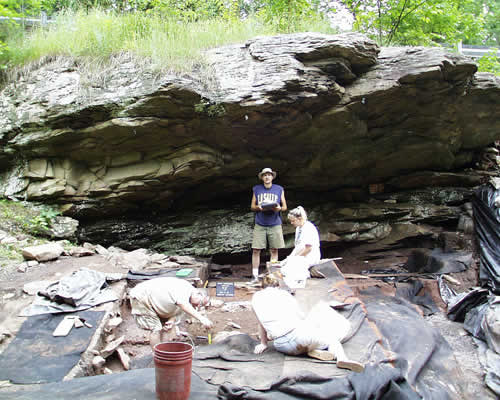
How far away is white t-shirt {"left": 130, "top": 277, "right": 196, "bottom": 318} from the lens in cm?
364

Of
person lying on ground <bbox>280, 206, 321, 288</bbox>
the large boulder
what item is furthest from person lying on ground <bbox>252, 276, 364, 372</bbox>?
the large boulder

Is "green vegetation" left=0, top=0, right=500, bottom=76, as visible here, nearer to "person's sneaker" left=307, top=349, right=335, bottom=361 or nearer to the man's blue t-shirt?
the man's blue t-shirt

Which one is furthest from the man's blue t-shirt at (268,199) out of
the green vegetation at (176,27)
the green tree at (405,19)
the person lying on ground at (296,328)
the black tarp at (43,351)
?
the green tree at (405,19)

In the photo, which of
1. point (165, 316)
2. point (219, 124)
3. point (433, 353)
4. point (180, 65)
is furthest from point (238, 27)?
point (433, 353)

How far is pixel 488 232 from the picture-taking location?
6848 millimetres

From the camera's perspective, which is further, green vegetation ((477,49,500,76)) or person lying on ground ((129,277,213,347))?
green vegetation ((477,49,500,76))

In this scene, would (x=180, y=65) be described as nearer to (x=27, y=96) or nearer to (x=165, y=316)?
(x=27, y=96)

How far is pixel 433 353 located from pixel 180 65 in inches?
234

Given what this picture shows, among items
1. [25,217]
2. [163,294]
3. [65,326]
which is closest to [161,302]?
[163,294]

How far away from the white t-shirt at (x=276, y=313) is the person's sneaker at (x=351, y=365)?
49cm

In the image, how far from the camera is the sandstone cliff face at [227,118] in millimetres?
6527

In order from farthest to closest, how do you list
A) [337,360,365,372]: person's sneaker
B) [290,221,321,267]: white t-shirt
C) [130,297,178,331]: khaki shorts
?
[290,221,321,267]: white t-shirt < [130,297,178,331]: khaki shorts < [337,360,365,372]: person's sneaker

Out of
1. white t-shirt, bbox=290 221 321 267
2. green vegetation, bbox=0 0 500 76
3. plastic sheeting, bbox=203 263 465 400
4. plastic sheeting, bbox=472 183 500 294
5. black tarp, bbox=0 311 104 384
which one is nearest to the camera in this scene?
plastic sheeting, bbox=203 263 465 400

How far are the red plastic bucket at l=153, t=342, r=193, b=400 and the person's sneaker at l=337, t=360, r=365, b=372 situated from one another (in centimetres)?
124
